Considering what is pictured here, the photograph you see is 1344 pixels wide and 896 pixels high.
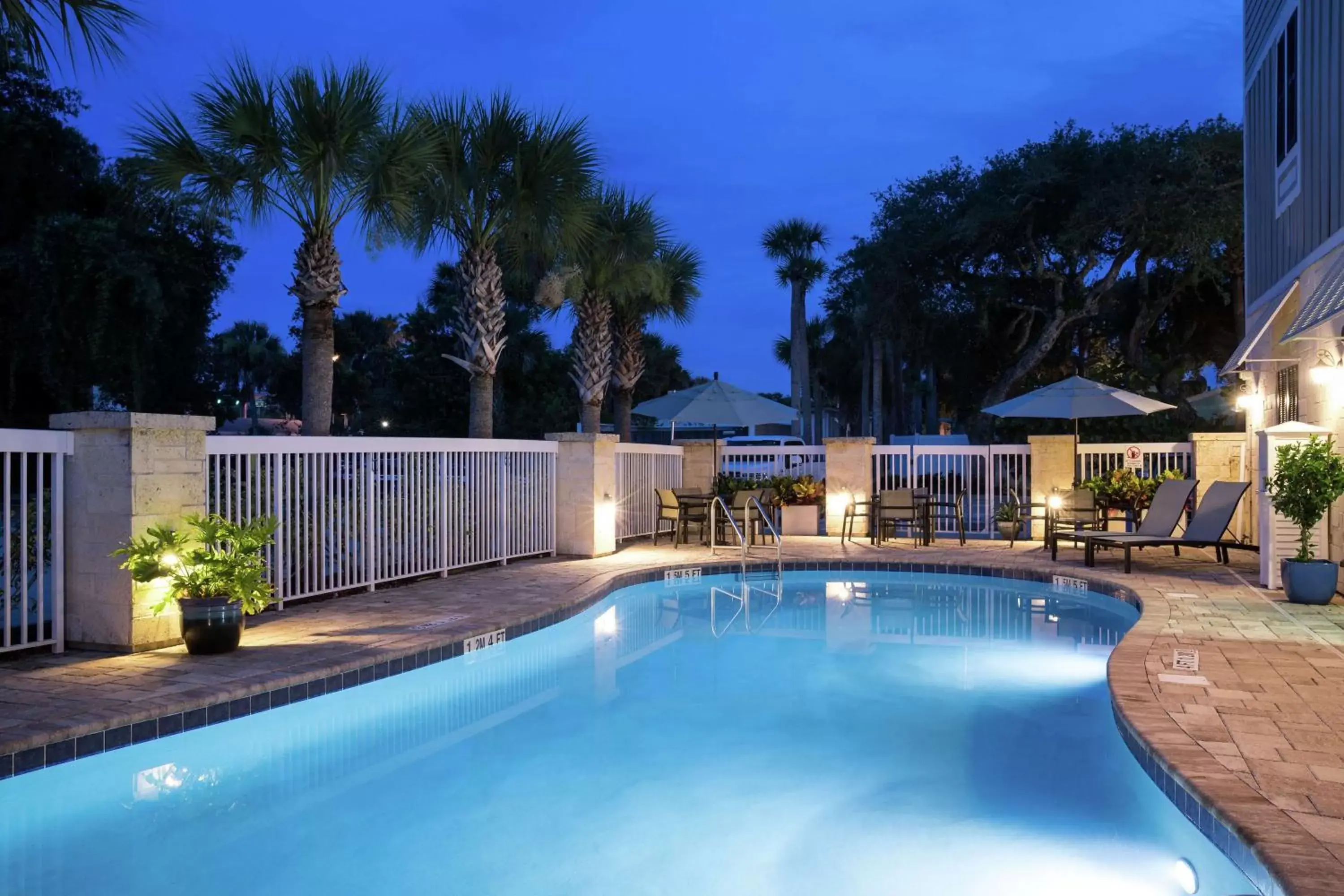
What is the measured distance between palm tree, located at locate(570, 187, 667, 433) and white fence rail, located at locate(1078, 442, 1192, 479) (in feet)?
24.8

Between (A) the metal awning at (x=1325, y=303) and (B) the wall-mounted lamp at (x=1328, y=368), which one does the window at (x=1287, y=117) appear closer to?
(B) the wall-mounted lamp at (x=1328, y=368)

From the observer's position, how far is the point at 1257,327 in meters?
10.5

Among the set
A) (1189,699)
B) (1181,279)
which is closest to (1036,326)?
(1181,279)

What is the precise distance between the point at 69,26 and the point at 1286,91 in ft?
33.6

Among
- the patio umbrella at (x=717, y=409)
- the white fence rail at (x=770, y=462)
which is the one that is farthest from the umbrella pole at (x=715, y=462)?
the white fence rail at (x=770, y=462)

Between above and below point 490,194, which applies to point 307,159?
below

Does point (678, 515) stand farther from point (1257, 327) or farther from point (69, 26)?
point (69, 26)

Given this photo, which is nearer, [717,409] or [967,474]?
[717,409]

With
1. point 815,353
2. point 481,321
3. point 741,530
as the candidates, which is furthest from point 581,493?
point 815,353

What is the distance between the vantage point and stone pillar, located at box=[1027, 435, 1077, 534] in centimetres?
1343

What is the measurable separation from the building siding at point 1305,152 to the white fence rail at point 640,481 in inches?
299

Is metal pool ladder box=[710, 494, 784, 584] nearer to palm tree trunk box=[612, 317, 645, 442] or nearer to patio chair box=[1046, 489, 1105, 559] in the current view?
patio chair box=[1046, 489, 1105, 559]

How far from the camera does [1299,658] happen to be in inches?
217

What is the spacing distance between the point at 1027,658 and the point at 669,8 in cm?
8687
